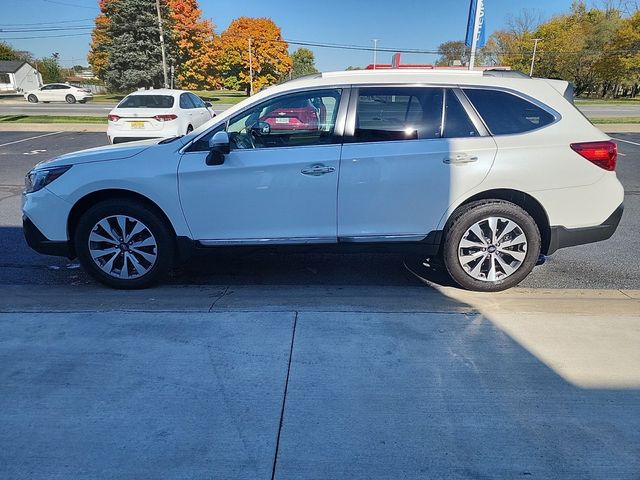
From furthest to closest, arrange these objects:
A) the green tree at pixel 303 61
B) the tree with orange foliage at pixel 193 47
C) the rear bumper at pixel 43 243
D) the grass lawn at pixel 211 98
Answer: the green tree at pixel 303 61 < the tree with orange foliage at pixel 193 47 < the grass lawn at pixel 211 98 < the rear bumper at pixel 43 243

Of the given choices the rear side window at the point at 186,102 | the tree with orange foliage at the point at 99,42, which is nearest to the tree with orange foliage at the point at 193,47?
the tree with orange foliage at the point at 99,42

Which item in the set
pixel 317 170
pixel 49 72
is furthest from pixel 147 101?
pixel 49 72

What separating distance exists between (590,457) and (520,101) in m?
2.86

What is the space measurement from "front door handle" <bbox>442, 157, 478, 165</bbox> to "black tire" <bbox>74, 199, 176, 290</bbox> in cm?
236

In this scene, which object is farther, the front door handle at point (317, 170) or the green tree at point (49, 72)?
the green tree at point (49, 72)

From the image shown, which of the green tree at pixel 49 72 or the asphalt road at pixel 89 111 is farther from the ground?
the green tree at pixel 49 72

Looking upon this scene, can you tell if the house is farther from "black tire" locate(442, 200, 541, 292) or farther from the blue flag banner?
"black tire" locate(442, 200, 541, 292)

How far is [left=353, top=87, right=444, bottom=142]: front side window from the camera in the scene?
Answer: 395cm

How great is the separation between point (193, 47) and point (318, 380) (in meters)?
50.9

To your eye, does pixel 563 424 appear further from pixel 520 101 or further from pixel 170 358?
pixel 520 101

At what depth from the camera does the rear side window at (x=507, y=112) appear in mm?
3990

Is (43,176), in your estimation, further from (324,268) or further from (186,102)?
(186,102)

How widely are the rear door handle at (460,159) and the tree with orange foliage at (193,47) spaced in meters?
43.9

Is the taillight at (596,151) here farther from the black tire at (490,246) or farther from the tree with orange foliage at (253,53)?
the tree with orange foliage at (253,53)
